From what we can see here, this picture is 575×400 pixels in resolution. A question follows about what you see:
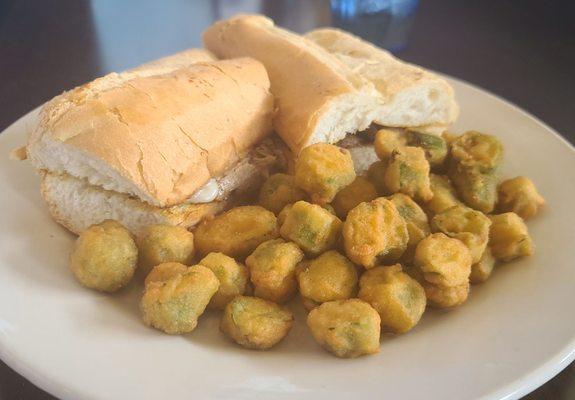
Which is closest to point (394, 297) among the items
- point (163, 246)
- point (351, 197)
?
point (351, 197)

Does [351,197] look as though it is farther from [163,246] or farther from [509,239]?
[163,246]

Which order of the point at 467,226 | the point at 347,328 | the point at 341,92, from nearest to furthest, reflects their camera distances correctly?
1. the point at 347,328
2. the point at 467,226
3. the point at 341,92

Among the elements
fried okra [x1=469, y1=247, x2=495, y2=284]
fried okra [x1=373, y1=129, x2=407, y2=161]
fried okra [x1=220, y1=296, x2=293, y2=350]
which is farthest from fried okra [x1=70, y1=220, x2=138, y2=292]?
fried okra [x1=469, y1=247, x2=495, y2=284]

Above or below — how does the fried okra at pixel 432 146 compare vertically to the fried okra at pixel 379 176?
above

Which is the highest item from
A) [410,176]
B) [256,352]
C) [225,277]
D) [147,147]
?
[147,147]

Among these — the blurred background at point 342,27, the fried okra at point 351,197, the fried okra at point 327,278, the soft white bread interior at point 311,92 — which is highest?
the soft white bread interior at point 311,92

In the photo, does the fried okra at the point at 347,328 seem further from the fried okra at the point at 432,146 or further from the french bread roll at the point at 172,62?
the french bread roll at the point at 172,62

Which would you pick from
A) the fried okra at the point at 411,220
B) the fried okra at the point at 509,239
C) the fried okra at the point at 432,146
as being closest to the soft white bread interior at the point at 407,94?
the fried okra at the point at 432,146
